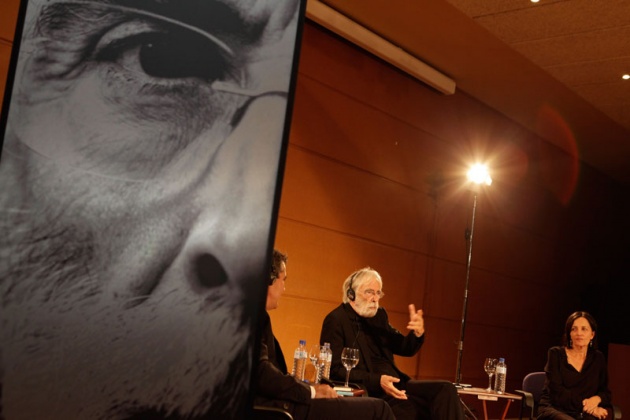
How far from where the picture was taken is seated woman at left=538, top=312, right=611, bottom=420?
4793 mm

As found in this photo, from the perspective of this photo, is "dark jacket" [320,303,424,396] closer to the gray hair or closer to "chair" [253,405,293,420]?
the gray hair

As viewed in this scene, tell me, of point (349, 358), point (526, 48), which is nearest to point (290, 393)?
point (349, 358)

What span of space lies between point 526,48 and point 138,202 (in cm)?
508

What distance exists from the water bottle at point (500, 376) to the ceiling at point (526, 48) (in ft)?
8.52

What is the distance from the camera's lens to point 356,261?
237 inches

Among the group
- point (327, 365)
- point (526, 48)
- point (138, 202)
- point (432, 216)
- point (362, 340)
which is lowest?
point (327, 365)

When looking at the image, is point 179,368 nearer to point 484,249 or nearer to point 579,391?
point 579,391

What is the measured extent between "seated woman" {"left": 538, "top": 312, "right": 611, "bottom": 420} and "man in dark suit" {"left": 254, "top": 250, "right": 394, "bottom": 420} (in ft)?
6.97

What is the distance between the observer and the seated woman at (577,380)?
4.79 metres

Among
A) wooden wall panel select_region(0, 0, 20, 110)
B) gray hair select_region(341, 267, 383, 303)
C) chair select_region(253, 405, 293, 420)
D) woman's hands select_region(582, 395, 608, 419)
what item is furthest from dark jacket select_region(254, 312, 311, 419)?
woman's hands select_region(582, 395, 608, 419)

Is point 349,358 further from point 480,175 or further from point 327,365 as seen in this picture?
point 480,175

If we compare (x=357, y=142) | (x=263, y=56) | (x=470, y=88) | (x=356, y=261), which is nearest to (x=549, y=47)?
(x=470, y=88)

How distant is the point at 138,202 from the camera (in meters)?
1.49

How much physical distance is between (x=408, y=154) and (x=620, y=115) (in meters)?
2.61
